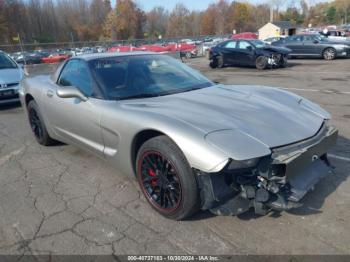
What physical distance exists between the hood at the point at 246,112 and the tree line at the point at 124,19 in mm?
74442

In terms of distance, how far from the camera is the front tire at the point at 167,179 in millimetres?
2742

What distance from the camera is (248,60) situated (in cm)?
1666

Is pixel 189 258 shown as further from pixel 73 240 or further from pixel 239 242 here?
pixel 73 240

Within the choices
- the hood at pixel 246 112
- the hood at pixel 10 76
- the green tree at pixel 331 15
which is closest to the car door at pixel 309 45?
the hood at pixel 10 76

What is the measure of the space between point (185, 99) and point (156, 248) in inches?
59.3

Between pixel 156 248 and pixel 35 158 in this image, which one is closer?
pixel 156 248

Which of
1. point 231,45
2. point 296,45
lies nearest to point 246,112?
point 231,45

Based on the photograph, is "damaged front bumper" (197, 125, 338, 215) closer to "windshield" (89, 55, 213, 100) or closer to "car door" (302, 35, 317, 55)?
"windshield" (89, 55, 213, 100)

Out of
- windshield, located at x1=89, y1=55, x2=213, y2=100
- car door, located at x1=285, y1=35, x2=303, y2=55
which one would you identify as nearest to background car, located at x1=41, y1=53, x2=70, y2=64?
car door, located at x1=285, y1=35, x2=303, y2=55

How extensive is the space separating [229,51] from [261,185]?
15.5 metres

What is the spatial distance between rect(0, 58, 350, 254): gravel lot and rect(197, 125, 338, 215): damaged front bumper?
257mm

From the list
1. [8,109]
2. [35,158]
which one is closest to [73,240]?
[35,158]

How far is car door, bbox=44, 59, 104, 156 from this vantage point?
3.71 meters

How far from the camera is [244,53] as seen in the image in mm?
16719
